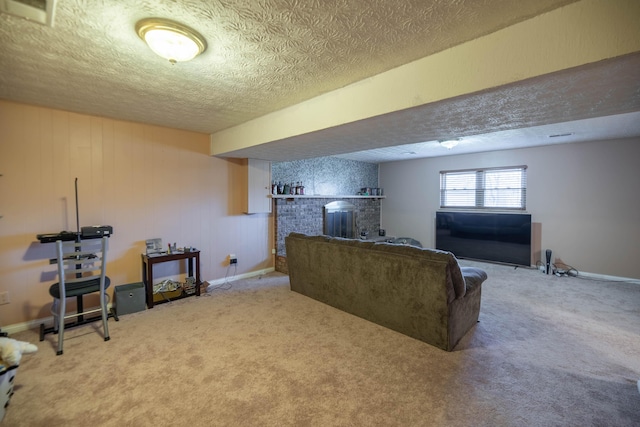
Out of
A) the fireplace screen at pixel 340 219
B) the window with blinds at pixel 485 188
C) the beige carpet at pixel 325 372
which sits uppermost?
the window with blinds at pixel 485 188

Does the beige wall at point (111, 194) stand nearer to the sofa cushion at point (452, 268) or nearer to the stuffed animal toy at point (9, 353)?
the stuffed animal toy at point (9, 353)

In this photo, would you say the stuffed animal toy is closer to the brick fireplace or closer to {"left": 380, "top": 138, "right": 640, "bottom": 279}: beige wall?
the brick fireplace

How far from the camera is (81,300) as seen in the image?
9.73 feet

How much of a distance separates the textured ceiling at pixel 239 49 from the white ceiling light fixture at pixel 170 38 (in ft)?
0.13

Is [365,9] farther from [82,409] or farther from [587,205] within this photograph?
[587,205]

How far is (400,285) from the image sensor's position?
268 cm

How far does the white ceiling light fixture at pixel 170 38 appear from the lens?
1.49 metres

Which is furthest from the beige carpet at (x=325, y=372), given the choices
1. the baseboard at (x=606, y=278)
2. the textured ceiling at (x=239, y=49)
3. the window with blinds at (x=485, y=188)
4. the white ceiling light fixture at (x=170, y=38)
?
the window with blinds at (x=485, y=188)

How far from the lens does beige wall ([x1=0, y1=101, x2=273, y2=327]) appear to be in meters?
2.80

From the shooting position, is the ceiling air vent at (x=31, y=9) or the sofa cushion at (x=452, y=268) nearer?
the ceiling air vent at (x=31, y=9)

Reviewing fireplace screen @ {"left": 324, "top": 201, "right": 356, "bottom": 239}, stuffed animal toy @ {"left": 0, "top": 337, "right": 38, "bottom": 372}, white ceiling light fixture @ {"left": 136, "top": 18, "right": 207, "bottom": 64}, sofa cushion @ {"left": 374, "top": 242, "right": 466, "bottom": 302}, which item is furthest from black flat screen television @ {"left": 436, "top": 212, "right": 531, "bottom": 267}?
stuffed animal toy @ {"left": 0, "top": 337, "right": 38, "bottom": 372}

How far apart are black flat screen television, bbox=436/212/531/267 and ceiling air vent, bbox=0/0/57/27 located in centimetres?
650

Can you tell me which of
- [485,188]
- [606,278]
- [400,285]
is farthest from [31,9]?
[606,278]

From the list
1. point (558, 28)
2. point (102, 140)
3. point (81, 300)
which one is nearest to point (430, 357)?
point (558, 28)
